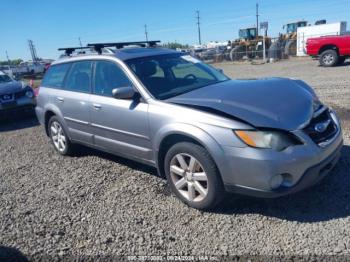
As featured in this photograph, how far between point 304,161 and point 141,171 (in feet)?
7.98

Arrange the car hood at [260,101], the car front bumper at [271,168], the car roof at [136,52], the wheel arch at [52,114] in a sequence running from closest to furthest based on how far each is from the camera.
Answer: the car front bumper at [271,168] < the car hood at [260,101] < the car roof at [136,52] < the wheel arch at [52,114]

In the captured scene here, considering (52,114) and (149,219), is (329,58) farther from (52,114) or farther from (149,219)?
(149,219)

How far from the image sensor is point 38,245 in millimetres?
3285

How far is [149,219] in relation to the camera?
357 centimetres

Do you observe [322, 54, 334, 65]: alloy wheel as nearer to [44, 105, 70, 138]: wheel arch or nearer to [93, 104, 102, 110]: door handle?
[44, 105, 70, 138]: wheel arch

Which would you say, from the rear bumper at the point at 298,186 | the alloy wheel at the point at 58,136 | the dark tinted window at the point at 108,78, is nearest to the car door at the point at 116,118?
the dark tinted window at the point at 108,78

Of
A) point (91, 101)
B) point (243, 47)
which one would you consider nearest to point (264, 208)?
point (91, 101)

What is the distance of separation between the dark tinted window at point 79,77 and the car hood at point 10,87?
4.74 m

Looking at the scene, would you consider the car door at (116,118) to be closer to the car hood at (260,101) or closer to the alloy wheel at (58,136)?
the car hood at (260,101)

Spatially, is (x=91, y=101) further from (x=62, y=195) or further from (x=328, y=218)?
(x=328, y=218)

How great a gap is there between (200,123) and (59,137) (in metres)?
3.40

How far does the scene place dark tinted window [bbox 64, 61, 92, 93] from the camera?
4.90 metres

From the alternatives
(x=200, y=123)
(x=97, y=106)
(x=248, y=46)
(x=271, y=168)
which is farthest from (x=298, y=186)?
(x=248, y=46)

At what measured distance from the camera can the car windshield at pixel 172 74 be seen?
4105 millimetres
